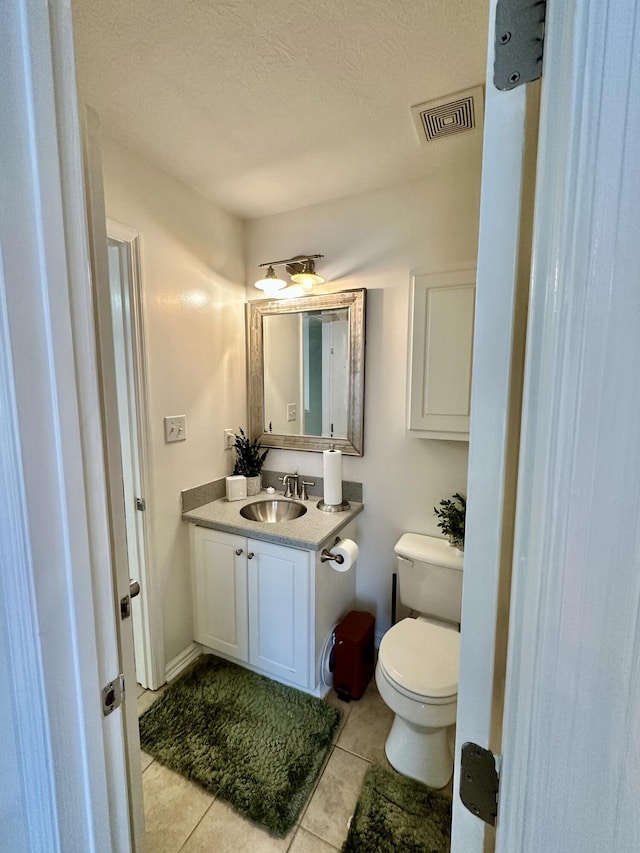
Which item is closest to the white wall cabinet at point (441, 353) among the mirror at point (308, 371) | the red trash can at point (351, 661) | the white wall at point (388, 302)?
the white wall at point (388, 302)

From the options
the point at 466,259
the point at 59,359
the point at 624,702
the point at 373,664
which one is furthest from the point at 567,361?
the point at 373,664

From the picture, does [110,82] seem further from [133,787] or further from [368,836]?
[368,836]

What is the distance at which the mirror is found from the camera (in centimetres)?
195

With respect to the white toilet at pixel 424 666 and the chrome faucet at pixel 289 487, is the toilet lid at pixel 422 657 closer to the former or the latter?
the white toilet at pixel 424 666

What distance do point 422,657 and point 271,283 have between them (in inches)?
76.3

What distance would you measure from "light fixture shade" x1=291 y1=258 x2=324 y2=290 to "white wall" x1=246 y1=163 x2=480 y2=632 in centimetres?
6

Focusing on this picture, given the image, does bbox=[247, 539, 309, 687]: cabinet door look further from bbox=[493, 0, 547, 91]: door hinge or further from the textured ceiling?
the textured ceiling

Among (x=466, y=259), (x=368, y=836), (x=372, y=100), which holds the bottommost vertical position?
(x=368, y=836)

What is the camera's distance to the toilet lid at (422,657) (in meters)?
1.29

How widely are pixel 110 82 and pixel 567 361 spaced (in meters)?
1.66

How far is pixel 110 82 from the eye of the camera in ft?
3.84

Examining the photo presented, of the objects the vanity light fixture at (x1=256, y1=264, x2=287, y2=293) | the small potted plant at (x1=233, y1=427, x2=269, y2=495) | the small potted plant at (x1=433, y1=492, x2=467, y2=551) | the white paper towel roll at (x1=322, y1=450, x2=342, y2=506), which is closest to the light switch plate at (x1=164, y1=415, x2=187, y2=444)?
the small potted plant at (x1=233, y1=427, x2=269, y2=495)

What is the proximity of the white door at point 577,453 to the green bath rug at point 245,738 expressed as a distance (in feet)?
4.36

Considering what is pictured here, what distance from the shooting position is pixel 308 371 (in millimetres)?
2109
